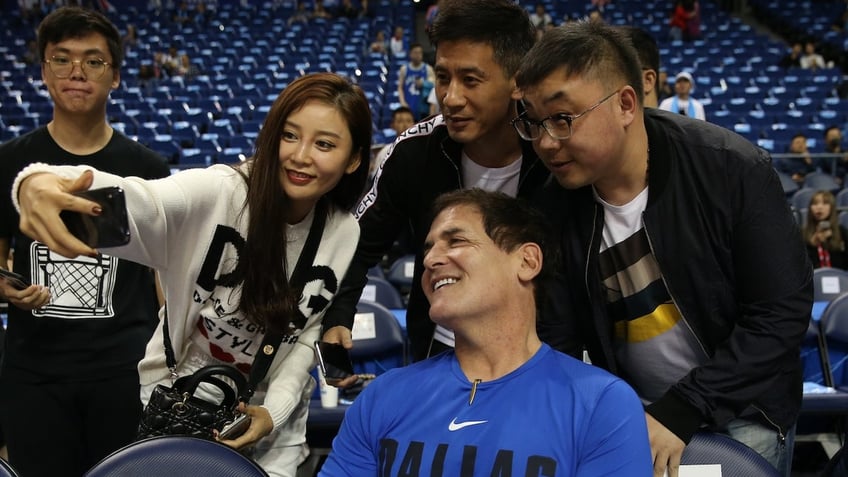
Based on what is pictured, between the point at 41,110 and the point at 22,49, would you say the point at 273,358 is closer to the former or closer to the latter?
the point at 41,110

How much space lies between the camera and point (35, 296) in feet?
6.50

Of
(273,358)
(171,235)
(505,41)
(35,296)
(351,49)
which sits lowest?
(351,49)

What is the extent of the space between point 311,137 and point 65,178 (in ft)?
2.02

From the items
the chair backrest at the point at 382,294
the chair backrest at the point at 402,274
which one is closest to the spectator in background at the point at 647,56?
the chair backrest at the point at 382,294

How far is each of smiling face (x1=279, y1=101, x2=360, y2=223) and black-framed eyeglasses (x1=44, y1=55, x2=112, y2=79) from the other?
2.47 feet

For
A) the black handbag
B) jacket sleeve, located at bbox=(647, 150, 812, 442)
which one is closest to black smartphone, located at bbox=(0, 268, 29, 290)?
the black handbag

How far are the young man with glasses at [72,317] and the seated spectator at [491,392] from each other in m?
0.84

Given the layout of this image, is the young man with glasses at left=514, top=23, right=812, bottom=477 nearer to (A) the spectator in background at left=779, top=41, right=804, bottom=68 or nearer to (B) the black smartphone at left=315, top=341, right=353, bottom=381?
(B) the black smartphone at left=315, top=341, right=353, bottom=381

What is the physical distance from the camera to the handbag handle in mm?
1710

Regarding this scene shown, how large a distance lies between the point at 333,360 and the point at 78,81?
3.48ft

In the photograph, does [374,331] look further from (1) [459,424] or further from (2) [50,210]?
(2) [50,210]

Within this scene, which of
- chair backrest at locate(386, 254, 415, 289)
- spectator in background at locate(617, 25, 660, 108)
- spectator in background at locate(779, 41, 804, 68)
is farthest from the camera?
spectator in background at locate(779, 41, 804, 68)

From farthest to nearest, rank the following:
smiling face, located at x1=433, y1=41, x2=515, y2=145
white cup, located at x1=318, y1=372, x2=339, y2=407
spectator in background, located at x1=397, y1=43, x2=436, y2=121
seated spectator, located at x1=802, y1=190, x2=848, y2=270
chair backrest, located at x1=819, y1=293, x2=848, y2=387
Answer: spectator in background, located at x1=397, y1=43, x2=436, y2=121, seated spectator, located at x1=802, y1=190, x2=848, y2=270, chair backrest, located at x1=819, y1=293, x2=848, y2=387, white cup, located at x1=318, y1=372, x2=339, y2=407, smiling face, located at x1=433, y1=41, x2=515, y2=145

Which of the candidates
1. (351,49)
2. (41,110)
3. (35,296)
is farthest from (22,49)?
(35,296)
